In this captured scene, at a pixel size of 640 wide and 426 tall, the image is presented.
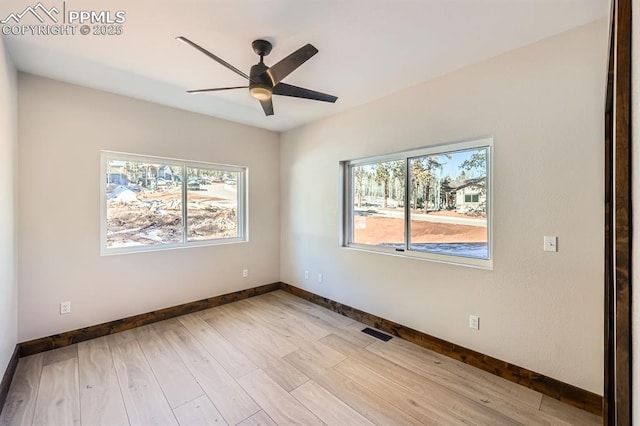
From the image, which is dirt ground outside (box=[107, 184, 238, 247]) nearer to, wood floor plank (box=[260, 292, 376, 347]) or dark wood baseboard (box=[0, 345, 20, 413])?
dark wood baseboard (box=[0, 345, 20, 413])

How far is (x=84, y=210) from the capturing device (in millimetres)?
2908

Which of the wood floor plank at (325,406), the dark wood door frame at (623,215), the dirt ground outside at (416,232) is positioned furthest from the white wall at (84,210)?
the dark wood door frame at (623,215)

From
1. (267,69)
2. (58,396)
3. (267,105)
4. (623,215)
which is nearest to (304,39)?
(267,69)

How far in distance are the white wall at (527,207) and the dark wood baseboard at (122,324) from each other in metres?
2.16

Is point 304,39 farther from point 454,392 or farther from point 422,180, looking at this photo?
point 454,392

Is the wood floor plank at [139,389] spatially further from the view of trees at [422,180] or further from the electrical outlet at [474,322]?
the view of trees at [422,180]

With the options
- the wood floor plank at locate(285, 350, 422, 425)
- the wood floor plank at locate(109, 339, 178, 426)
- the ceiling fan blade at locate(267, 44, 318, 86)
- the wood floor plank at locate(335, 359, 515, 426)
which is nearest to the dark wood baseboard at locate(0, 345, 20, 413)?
the wood floor plank at locate(109, 339, 178, 426)

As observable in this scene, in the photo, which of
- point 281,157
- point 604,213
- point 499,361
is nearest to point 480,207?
point 604,213

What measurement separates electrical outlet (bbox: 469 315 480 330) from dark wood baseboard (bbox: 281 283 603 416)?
8.5 inches

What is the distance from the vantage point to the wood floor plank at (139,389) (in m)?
1.89

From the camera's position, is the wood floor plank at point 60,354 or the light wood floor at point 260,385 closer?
the light wood floor at point 260,385

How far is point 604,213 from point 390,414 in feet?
6.44

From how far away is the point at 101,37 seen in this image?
208 centimetres

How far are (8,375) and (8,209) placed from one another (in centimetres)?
128
